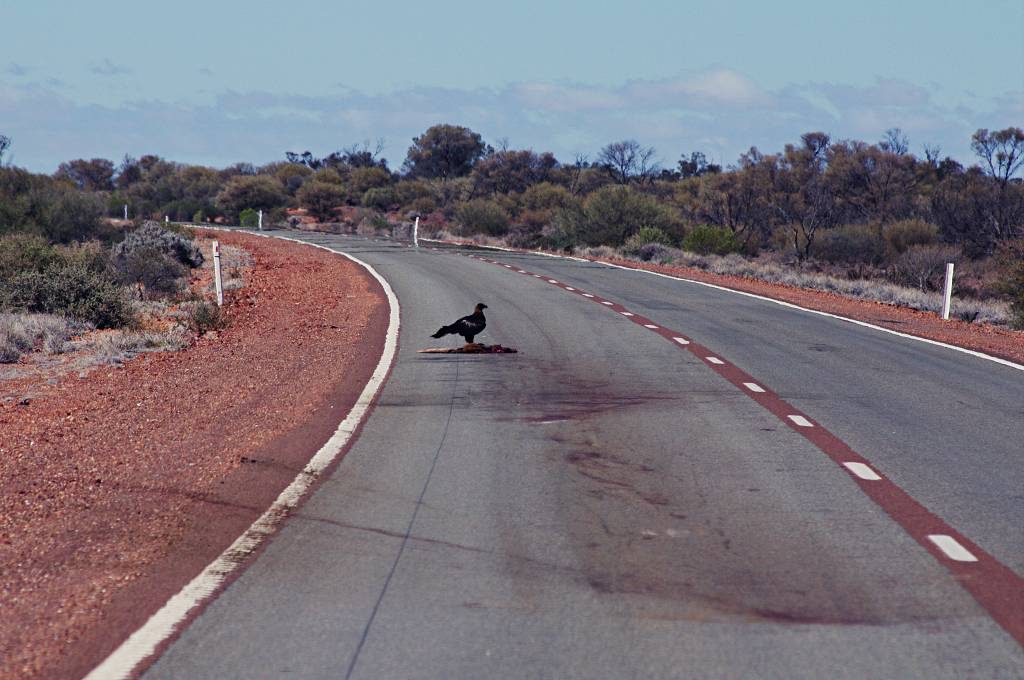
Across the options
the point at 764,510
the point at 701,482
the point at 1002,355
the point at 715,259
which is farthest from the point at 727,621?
the point at 715,259

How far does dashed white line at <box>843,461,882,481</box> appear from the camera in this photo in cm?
809

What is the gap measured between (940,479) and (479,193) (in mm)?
78356

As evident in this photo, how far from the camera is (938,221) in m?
53.7

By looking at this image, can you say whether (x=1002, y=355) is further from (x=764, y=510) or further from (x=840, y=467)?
(x=764, y=510)

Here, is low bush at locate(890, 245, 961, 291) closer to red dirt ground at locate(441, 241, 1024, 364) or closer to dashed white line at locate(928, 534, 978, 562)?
red dirt ground at locate(441, 241, 1024, 364)

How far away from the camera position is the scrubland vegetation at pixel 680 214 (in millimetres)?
31016

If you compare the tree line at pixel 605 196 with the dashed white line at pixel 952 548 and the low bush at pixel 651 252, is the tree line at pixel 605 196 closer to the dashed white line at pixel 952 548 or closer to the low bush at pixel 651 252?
the low bush at pixel 651 252

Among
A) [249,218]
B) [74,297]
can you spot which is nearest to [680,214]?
[249,218]

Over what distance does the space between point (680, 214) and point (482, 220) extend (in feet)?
35.0

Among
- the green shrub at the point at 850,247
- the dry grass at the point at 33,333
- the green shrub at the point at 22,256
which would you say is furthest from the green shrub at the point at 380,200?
the dry grass at the point at 33,333

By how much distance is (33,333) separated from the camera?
58.0 feet

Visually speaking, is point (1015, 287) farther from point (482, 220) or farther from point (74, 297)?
point (482, 220)

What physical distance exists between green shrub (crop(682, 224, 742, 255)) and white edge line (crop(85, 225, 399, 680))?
37.6m

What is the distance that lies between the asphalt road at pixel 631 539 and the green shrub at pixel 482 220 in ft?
151
